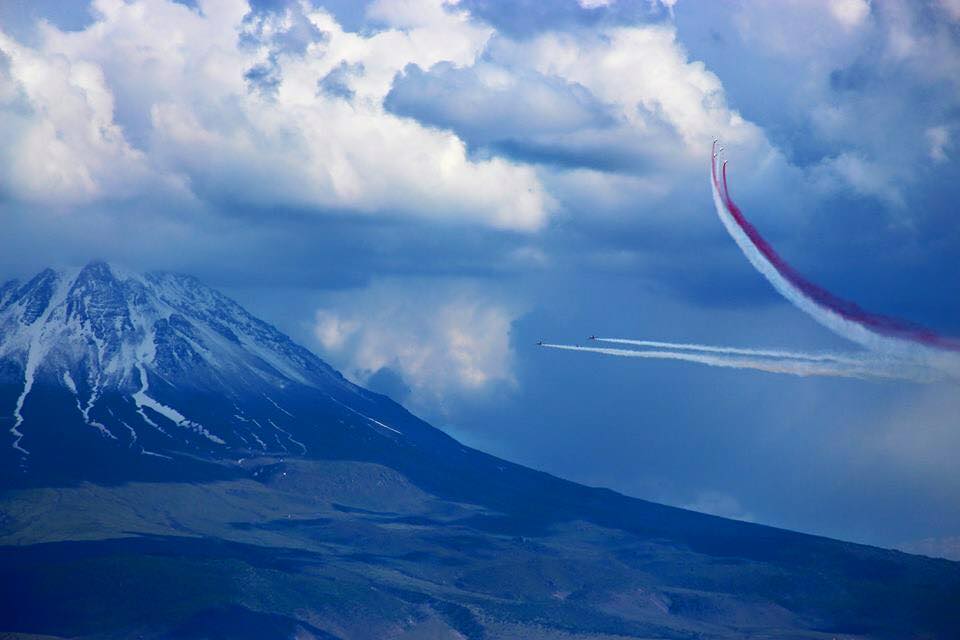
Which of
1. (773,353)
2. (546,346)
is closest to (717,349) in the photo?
(773,353)

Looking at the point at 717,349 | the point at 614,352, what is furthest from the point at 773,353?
the point at 614,352

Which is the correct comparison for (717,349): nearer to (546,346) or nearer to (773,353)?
(773,353)

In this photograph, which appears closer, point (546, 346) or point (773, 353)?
point (773, 353)

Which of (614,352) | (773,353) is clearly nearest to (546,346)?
(614,352)

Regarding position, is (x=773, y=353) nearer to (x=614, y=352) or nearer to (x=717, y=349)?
(x=717, y=349)

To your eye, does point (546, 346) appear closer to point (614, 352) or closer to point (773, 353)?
point (614, 352)
